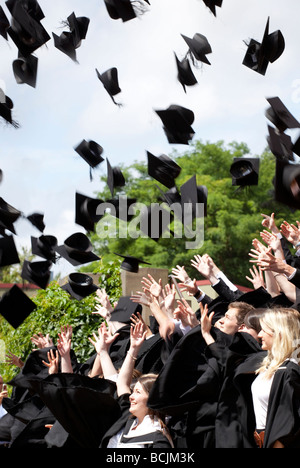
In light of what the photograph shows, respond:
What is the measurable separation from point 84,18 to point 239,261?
60.6 ft

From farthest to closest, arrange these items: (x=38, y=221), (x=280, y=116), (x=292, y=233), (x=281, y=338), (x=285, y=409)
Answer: (x=38, y=221)
(x=292, y=233)
(x=280, y=116)
(x=281, y=338)
(x=285, y=409)

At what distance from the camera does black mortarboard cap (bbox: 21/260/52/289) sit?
16.8ft

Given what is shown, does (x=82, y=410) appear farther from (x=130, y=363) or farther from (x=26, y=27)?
(x=26, y=27)

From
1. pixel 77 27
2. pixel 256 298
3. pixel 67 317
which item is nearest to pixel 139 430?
pixel 256 298

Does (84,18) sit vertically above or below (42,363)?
above

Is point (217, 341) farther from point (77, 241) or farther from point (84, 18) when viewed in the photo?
point (84, 18)

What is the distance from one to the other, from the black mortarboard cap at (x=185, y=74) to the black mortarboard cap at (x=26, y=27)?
1006 mm

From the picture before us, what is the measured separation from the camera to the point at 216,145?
25.5 meters

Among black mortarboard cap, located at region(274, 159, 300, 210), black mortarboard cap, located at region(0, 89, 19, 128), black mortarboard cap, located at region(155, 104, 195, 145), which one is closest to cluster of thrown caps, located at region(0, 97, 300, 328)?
black mortarboard cap, located at region(155, 104, 195, 145)

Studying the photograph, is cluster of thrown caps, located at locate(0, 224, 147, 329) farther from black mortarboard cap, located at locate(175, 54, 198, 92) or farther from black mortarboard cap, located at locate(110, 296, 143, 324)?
black mortarboard cap, located at locate(175, 54, 198, 92)

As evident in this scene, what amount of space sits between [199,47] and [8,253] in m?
2.18

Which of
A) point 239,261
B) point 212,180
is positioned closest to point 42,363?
point 239,261

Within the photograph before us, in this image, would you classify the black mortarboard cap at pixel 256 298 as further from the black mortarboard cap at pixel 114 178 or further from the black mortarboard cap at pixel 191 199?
the black mortarboard cap at pixel 114 178

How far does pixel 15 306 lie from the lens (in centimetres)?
518
